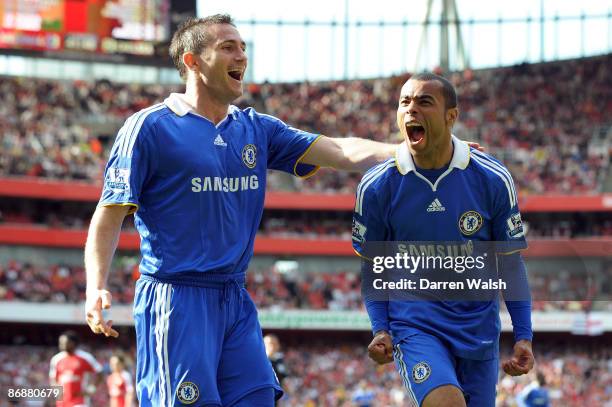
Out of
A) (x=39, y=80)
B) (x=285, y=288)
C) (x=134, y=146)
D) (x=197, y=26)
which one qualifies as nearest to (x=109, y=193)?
(x=134, y=146)

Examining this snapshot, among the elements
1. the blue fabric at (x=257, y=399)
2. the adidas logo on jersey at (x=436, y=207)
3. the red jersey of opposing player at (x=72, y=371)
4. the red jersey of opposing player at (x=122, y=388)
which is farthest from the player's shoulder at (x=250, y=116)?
the red jersey of opposing player at (x=122, y=388)

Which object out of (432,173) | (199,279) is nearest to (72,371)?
(432,173)

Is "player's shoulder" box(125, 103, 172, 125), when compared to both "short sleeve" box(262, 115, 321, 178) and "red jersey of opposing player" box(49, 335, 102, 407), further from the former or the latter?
"red jersey of opposing player" box(49, 335, 102, 407)

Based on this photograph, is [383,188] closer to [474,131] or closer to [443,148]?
[443,148]

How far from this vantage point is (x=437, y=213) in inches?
240

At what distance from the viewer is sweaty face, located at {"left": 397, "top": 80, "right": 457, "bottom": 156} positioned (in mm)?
5957

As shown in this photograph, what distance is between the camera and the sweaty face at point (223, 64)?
5590 millimetres

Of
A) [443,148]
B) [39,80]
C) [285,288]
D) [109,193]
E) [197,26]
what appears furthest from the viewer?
[39,80]

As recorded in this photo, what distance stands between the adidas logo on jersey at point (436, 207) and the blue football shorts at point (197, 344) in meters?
1.29

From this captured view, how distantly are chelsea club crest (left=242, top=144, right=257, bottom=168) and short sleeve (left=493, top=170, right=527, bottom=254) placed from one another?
1.45m

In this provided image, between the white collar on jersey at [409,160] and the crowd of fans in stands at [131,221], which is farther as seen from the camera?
the crowd of fans in stands at [131,221]

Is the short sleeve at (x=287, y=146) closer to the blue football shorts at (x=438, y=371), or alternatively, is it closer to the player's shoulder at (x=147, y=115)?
the player's shoulder at (x=147, y=115)

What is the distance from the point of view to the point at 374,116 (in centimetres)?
4831

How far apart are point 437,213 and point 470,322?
24.9 inches
